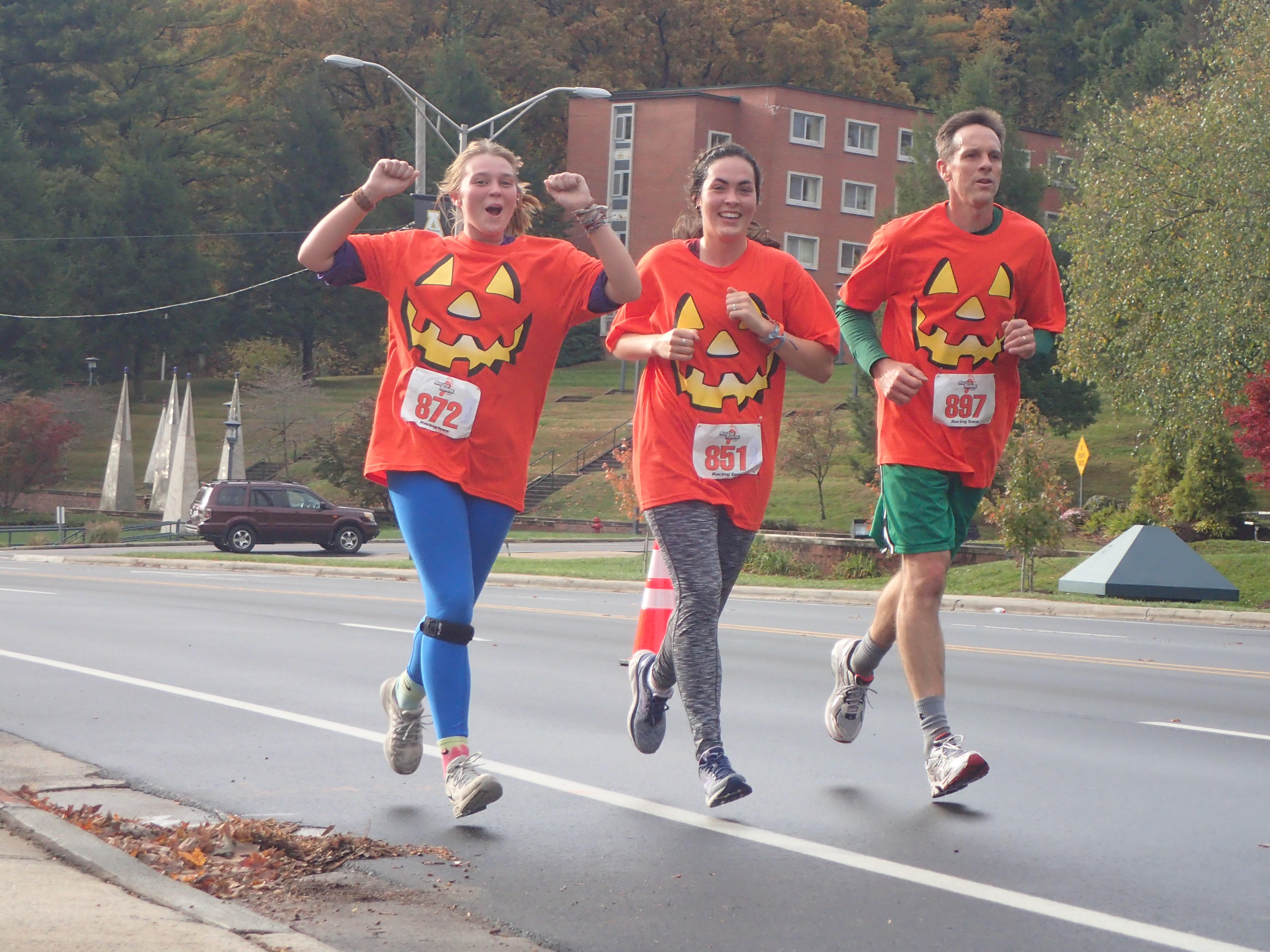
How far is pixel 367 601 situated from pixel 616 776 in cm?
1209

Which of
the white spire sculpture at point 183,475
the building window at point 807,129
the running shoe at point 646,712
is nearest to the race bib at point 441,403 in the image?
the running shoe at point 646,712

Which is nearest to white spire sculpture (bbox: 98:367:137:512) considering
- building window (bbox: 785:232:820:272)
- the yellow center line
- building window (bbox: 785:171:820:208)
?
the yellow center line

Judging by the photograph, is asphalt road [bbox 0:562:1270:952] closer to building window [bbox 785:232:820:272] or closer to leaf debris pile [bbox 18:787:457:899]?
leaf debris pile [bbox 18:787:457:899]

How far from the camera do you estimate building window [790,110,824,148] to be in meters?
74.4

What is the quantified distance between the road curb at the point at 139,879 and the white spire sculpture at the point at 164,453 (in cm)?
4486

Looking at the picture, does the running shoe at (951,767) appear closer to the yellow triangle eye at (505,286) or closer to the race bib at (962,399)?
the race bib at (962,399)

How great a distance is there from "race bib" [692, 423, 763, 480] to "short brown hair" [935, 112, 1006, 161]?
129cm

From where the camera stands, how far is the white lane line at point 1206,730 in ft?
25.5

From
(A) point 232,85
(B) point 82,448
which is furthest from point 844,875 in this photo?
(A) point 232,85

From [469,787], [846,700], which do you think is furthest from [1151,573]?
[469,787]

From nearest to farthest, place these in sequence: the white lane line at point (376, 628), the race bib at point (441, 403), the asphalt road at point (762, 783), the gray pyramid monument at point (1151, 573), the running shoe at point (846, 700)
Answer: the asphalt road at point (762, 783), the race bib at point (441, 403), the running shoe at point (846, 700), the white lane line at point (376, 628), the gray pyramid monument at point (1151, 573)

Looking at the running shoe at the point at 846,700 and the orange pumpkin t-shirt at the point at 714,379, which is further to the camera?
the running shoe at the point at 846,700

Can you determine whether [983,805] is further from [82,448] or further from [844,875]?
[82,448]

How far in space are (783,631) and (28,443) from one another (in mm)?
39126
